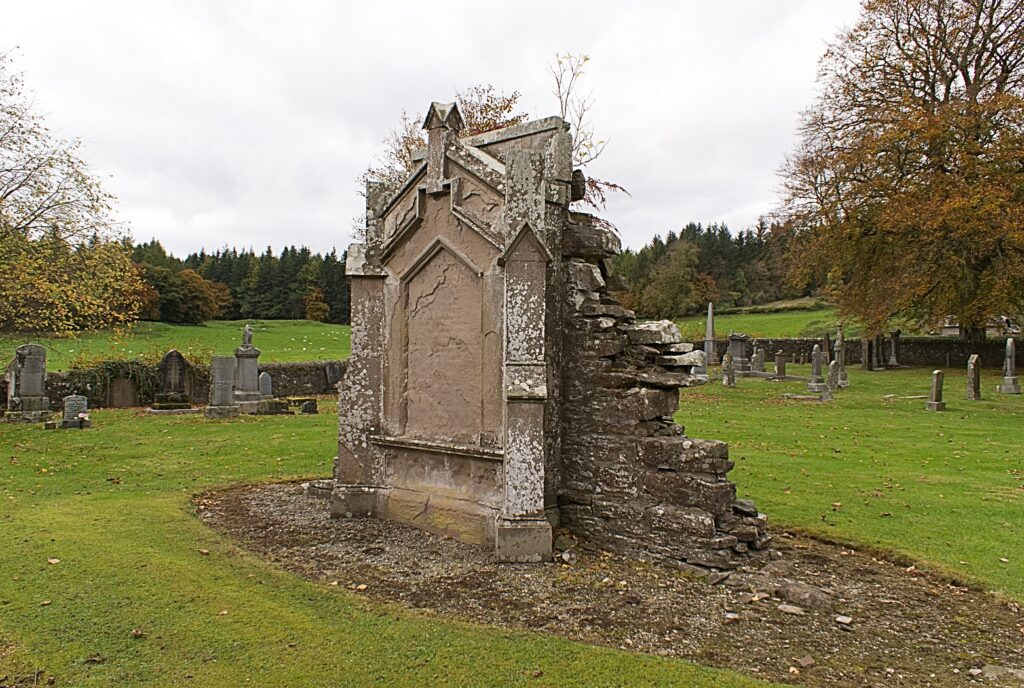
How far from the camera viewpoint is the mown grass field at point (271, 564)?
465cm

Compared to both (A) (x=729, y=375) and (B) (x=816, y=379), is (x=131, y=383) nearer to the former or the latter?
(A) (x=729, y=375)

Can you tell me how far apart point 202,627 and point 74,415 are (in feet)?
51.5

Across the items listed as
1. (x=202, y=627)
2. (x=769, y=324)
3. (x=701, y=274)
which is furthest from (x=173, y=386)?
(x=701, y=274)

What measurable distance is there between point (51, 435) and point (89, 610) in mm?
13265

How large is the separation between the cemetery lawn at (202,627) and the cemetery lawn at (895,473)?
4.38 m

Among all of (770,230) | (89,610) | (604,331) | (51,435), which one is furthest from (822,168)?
(89,610)

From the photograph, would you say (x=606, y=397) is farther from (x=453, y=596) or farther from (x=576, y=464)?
(x=453, y=596)

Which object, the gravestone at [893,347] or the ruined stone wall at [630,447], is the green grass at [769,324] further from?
the ruined stone wall at [630,447]

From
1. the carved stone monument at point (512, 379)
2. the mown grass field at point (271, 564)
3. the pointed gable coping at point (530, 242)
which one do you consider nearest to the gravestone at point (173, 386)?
the mown grass field at point (271, 564)

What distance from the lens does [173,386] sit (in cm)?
2253

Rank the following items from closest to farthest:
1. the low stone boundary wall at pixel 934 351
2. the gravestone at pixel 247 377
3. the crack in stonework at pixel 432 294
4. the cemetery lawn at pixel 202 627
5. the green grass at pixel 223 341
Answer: the cemetery lawn at pixel 202 627, the crack in stonework at pixel 432 294, the gravestone at pixel 247 377, the green grass at pixel 223 341, the low stone boundary wall at pixel 934 351

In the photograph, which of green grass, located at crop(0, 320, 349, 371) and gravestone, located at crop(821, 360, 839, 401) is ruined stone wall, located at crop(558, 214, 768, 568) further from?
green grass, located at crop(0, 320, 349, 371)

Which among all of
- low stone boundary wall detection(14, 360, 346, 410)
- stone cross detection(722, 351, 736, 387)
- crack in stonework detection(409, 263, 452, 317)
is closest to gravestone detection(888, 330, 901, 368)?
stone cross detection(722, 351, 736, 387)

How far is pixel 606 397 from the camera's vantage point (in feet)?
24.8
